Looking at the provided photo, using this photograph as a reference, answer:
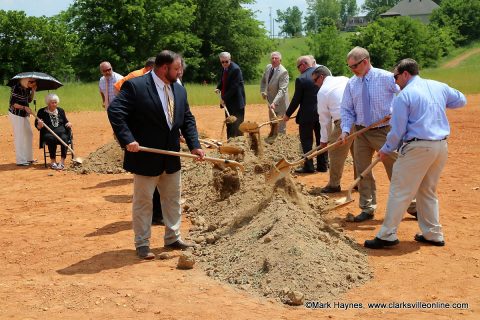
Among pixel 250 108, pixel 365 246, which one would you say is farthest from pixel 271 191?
pixel 250 108

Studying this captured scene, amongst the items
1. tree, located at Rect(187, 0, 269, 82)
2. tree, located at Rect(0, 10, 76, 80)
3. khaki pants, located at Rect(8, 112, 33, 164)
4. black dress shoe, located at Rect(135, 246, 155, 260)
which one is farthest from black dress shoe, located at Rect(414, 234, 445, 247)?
tree, located at Rect(187, 0, 269, 82)

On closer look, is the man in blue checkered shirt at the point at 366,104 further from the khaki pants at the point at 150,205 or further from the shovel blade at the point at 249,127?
the shovel blade at the point at 249,127

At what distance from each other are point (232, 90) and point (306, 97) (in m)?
2.02

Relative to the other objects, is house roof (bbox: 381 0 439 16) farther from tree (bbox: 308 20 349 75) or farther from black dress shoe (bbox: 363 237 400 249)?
black dress shoe (bbox: 363 237 400 249)

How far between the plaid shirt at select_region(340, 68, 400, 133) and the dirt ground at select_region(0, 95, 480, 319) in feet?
4.33

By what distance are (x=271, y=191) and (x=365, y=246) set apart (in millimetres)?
1363

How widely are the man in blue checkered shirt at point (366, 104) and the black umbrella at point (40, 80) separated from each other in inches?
284

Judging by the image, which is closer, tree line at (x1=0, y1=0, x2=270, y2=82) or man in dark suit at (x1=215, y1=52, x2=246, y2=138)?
man in dark suit at (x1=215, y1=52, x2=246, y2=138)

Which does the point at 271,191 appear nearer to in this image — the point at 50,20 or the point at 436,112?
the point at 436,112

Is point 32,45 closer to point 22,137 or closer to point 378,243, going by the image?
point 22,137

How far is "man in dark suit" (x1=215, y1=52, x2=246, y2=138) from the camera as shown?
518 inches

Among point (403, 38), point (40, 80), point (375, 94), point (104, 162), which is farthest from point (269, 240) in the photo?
point (403, 38)

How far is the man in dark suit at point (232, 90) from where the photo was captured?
13164mm

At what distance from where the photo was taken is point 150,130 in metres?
6.86
